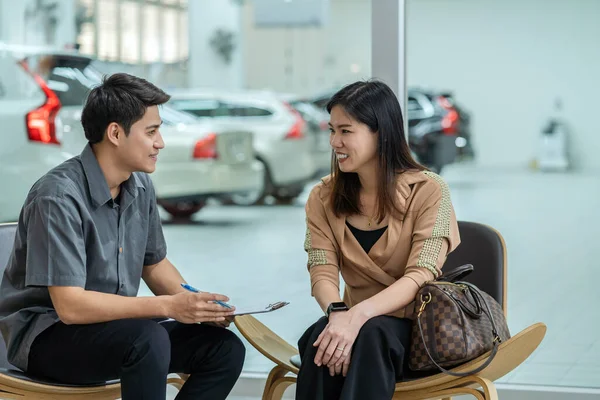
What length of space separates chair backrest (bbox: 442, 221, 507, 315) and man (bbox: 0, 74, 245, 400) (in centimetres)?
82

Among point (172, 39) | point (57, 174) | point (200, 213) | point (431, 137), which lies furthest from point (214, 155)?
point (57, 174)

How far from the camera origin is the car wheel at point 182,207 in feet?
12.8

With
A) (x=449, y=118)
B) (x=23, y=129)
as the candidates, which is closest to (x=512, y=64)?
(x=449, y=118)

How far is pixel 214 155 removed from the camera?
3.92 metres

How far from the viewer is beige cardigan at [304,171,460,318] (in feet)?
8.44

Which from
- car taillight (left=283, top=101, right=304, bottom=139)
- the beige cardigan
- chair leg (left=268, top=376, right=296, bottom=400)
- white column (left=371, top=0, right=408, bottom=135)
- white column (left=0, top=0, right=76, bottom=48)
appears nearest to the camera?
the beige cardigan

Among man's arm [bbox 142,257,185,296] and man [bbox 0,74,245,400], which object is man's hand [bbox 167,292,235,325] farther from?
man's arm [bbox 142,257,185,296]

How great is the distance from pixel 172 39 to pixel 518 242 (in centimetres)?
171

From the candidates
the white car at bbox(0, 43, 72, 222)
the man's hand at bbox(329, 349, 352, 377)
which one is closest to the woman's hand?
the man's hand at bbox(329, 349, 352, 377)

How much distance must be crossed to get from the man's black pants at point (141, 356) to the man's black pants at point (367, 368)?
0.80 feet

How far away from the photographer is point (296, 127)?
3.79 m

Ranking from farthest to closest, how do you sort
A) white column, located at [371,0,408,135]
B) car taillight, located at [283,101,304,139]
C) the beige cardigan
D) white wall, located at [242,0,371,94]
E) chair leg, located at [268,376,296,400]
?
1. car taillight, located at [283,101,304,139]
2. white wall, located at [242,0,371,94]
3. white column, located at [371,0,408,135]
4. chair leg, located at [268,376,296,400]
5. the beige cardigan

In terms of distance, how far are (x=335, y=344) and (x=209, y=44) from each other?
6.17ft

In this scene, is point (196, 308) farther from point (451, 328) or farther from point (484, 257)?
point (484, 257)
